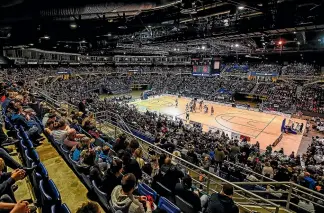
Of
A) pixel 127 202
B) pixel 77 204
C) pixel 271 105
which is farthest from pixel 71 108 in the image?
pixel 271 105

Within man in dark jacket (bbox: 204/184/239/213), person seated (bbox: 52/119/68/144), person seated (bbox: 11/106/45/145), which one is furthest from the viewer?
person seated (bbox: 11/106/45/145)

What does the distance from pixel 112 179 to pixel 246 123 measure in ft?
81.4

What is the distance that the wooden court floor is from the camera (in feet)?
64.6

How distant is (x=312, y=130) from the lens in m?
23.1

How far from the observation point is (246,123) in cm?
2541

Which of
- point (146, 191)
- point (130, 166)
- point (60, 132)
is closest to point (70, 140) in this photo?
point (60, 132)

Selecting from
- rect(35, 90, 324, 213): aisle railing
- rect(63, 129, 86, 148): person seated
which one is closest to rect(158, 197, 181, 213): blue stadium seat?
rect(35, 90, 324, 213): aisle railing

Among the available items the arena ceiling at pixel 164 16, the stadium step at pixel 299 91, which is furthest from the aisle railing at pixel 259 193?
the stadium step at pixel 299 91

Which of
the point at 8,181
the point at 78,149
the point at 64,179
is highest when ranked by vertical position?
the point at 8,181

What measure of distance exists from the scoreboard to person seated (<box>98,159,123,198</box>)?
27.4 m

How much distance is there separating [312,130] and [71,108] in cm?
2565

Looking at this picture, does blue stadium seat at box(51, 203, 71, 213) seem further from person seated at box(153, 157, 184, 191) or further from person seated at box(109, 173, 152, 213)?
person seated at box(153, 157, 184, 191)

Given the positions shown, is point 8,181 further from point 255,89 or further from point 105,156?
point 255,89

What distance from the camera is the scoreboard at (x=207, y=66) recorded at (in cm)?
2911
